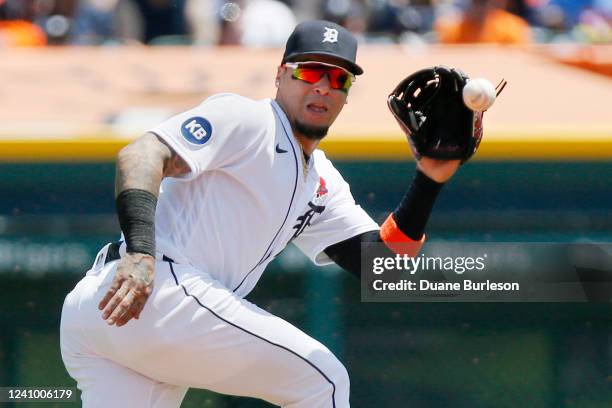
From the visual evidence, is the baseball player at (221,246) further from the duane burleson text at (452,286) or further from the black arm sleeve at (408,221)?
the duane burleson text at (452,286)

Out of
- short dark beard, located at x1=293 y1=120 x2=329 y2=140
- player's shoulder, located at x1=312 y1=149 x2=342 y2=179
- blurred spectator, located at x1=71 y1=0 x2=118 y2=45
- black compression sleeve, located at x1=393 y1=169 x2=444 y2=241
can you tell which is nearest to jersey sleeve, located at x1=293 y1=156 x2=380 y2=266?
player's shoulder, located at x1=312 y1=149 x2=342 y2=179

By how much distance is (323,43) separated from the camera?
2.98 m

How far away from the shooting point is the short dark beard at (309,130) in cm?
299

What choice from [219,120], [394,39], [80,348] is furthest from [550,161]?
[394,39]

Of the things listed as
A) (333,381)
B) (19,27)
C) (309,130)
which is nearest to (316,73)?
(309,130)

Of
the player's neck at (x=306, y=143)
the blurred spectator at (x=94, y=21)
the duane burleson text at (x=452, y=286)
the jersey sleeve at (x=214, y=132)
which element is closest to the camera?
the jersey sleeve at (x=214, y=132)

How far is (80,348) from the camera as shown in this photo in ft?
9.45

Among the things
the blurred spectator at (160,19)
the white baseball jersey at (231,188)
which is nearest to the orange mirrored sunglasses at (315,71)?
the white baseball jersey at (231,188)

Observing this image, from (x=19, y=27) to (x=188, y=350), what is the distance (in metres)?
4.22

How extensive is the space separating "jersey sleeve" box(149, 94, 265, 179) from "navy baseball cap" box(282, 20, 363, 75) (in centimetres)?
22

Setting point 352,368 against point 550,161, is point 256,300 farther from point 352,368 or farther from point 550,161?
point 550,161

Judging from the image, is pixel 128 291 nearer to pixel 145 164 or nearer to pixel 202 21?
pixel 145 164

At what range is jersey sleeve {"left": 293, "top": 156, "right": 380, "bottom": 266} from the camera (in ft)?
10.8

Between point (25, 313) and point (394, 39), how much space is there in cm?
337
